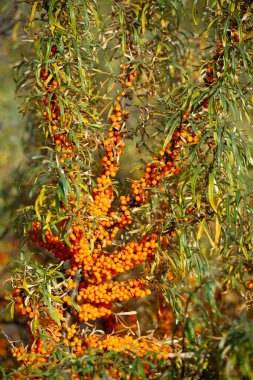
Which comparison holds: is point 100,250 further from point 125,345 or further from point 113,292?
point 125,345

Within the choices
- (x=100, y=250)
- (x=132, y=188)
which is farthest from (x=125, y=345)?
(x=132, y=188)

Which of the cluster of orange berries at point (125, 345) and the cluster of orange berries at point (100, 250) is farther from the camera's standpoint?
the cluster of orange berries at point (100, 250)

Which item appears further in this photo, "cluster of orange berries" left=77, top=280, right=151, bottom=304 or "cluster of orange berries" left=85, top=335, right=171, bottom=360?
"cluster of orange berries" left=77, top=280, right=151, bottom=304

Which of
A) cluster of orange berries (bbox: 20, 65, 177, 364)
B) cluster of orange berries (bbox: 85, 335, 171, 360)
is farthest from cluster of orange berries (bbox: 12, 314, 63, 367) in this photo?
cluster of orange berries (bbox: 85, 335, 171, 360)

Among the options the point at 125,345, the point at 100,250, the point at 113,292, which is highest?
the point at 100,250

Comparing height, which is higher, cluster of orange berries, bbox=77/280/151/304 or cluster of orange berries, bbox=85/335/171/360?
cluster of orange berries, bbox=77/280/151/304

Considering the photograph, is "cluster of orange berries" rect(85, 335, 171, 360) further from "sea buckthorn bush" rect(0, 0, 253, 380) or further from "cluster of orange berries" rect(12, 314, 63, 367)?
"cluster of orange berries" rect(12, 314, 63, 367)

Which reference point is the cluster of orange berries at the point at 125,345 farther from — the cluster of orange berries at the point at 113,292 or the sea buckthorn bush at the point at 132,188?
the cluster of orange berries at the point at 113,292

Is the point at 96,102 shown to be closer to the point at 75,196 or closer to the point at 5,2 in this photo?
the point at 75,196

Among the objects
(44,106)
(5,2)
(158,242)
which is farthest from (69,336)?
(5,2)

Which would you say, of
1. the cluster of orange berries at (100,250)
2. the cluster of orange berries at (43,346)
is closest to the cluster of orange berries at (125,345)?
the cluster of orange berries at (100,250)

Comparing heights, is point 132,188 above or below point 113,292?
above
